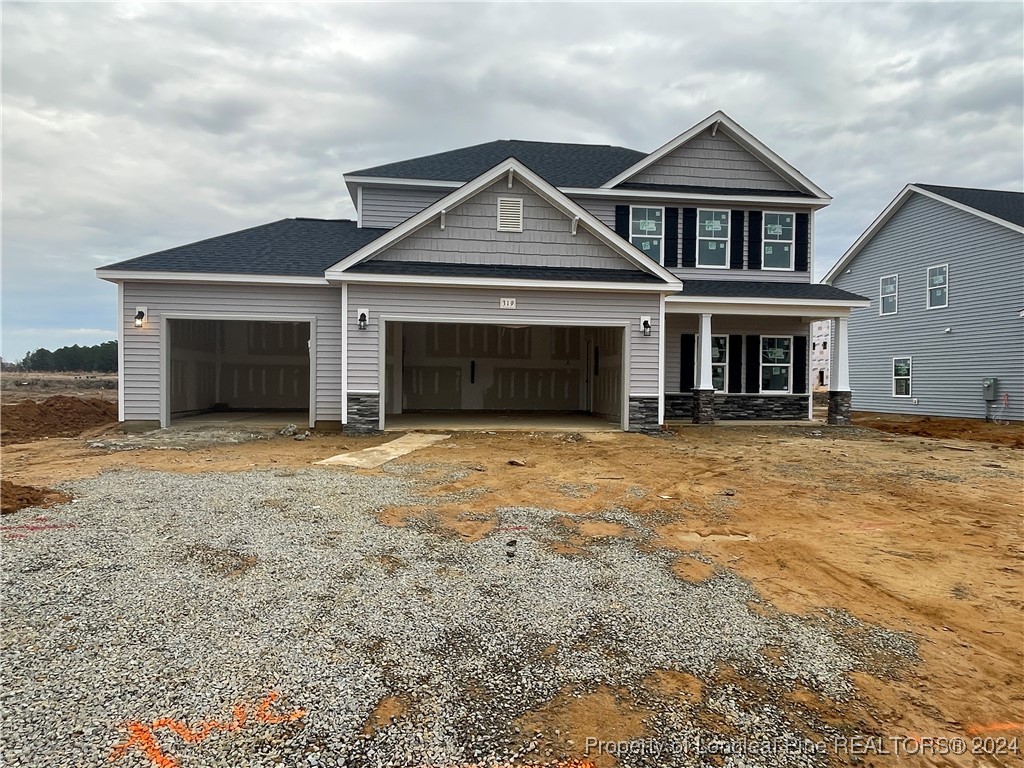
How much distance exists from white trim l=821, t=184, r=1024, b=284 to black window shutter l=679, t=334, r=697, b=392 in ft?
33.5

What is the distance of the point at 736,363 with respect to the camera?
16328mm

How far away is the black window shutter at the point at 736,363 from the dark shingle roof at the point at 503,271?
4946 mm

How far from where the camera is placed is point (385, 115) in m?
21.7

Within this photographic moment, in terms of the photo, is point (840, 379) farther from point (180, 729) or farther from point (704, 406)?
point (180, 729)

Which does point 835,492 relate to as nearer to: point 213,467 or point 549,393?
point 213,467

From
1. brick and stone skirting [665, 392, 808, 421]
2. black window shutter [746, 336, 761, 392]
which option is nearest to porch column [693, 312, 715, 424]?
brick and stone skirting [665, 392, 808, 421]

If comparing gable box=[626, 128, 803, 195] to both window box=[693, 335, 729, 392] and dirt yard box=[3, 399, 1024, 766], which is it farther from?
dirt yard box=[3, 399, 1024, 766]

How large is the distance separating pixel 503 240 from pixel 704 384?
22.2ft

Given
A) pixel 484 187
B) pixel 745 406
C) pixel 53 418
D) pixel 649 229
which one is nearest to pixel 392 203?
pixel 484 187

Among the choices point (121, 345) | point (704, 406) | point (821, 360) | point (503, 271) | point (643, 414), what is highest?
point (503, 271)

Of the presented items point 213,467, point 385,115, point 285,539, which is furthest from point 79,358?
point 285,539

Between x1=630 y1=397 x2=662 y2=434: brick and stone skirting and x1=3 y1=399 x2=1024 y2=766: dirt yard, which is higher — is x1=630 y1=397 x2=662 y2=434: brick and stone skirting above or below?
above

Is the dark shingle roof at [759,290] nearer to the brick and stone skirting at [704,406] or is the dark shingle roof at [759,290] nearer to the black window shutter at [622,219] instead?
the black window shutter at [622,219]

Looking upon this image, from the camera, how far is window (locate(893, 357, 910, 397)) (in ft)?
66.9
